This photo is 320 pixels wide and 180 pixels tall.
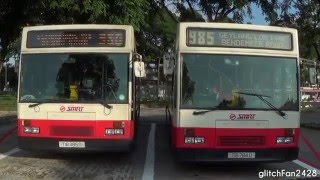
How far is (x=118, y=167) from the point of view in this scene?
11.9 metres

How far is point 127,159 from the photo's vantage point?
42.9 feet

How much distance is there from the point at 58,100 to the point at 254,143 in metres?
4.11

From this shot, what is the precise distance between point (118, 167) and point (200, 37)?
10.7ft

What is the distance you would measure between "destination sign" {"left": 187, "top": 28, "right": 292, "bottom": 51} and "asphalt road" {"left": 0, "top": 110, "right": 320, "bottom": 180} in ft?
8.28

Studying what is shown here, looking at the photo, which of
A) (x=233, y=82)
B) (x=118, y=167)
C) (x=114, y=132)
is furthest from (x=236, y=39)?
(x=118, y=167)

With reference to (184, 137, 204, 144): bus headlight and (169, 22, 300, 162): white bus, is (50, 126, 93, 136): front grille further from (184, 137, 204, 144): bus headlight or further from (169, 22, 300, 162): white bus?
(184, 137, 204, 144): bus headlight

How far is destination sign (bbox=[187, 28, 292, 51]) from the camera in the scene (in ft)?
35.7

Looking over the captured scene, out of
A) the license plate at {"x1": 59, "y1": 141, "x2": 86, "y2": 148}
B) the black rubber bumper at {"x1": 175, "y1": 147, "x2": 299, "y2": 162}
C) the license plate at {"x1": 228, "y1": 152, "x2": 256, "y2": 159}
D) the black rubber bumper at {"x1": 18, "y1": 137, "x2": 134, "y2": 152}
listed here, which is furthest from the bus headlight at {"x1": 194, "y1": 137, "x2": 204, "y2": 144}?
the license plate at {"x1": 59, "y1": 141, "x2": 86, "y2": 148}

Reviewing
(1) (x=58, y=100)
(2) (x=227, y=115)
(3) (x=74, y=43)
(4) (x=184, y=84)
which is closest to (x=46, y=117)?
(1) (x=58, y=100)

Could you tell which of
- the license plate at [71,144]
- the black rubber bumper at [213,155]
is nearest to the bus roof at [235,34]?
the black rubber bumper at [213,155]

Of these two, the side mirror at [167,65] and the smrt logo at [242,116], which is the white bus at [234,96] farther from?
the side mirror at [167,65]

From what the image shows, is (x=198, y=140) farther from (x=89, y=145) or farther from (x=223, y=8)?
(x=223, y=8)

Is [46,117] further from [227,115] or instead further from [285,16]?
[285,16]

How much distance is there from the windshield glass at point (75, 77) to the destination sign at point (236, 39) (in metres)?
1.77
